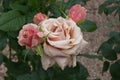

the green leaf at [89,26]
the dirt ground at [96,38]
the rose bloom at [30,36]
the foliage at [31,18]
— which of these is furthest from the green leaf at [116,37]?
the dirt ground at [96,38]

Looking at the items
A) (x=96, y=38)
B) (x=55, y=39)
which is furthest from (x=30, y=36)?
(x=96, y=38)

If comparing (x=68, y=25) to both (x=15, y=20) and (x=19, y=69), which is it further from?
A: (x=19, y=69)

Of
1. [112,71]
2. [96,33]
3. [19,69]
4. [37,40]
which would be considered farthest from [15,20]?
[96,33]

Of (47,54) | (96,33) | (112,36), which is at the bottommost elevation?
(96,33)

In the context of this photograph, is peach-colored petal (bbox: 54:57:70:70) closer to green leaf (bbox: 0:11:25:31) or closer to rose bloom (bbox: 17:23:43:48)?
rose bloom (bbox: 17:23:43:48)

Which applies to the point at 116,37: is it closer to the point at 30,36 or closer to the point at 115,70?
the point at 115,70
